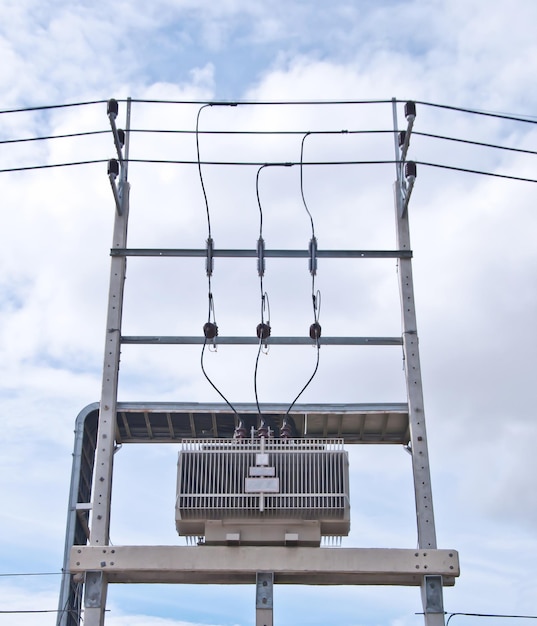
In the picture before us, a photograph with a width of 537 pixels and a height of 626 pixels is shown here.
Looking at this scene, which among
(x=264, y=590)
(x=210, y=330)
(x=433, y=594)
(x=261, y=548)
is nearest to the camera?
(x=433, y=594)

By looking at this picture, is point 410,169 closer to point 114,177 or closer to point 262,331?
point 262,331

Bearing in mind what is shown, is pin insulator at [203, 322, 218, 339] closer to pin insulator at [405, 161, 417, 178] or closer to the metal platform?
the metal platform

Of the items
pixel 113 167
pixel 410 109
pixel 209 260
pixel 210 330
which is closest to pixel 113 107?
pixel 113 167

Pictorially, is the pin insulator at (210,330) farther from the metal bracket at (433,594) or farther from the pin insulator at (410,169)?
the metal bracket at (433,594)

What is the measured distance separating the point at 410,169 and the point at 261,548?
5.48 meters

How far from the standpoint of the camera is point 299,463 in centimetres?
1086

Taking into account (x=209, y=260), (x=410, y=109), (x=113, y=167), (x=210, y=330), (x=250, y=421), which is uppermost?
(x=410, y=109)

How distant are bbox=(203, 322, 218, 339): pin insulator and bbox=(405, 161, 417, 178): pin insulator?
339cm

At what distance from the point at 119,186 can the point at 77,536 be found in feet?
20.5

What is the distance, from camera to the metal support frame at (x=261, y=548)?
1058 centimetres

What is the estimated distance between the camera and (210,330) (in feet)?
40.8

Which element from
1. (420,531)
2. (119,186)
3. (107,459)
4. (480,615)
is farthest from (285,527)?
(119,186)

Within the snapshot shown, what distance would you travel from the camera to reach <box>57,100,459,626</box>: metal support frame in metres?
10.6

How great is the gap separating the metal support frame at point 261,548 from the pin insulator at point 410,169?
0.18 meters
